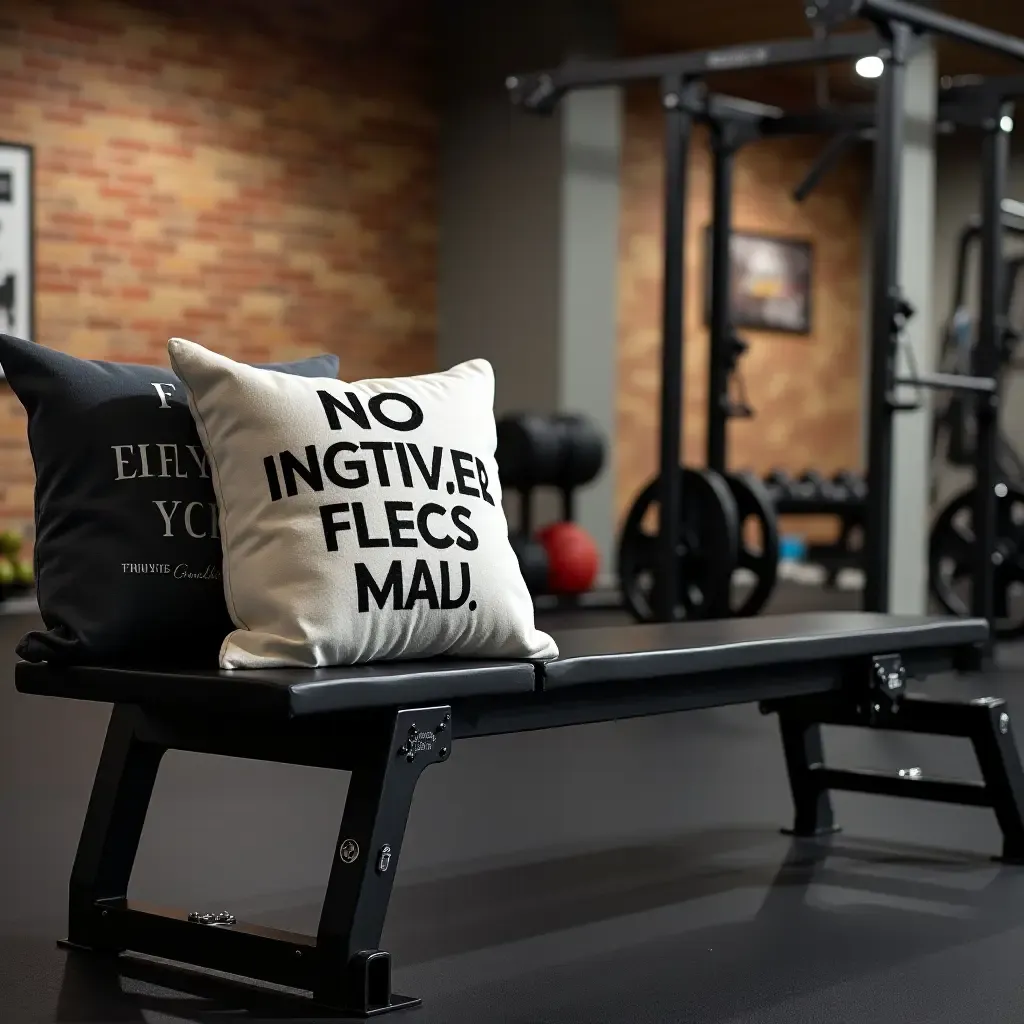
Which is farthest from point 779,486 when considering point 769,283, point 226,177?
point 226,177

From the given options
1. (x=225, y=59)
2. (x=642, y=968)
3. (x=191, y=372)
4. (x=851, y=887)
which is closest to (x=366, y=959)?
(x=642, y=968)

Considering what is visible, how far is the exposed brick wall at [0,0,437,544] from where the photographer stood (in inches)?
289

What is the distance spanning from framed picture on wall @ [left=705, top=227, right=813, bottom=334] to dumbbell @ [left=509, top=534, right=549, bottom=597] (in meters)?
3.10

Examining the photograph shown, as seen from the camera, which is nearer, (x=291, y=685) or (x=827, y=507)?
(x=291, y=685)

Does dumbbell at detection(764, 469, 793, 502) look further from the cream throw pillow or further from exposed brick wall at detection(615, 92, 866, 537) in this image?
the cream throw pillow

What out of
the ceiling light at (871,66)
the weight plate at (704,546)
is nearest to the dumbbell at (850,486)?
the weight plate at (704,546)

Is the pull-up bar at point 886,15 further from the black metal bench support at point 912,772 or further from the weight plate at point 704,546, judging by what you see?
the black metal bench support at point 912,772

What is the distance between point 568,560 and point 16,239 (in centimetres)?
269

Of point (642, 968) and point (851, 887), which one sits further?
point (851, 887)

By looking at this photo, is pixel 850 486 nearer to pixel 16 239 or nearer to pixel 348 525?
pixel 16 239

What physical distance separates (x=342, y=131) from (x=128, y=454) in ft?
21.6

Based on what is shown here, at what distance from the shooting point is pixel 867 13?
486cm

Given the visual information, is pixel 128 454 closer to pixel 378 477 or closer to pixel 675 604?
pixel 378 477

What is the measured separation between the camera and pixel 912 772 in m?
2.95
